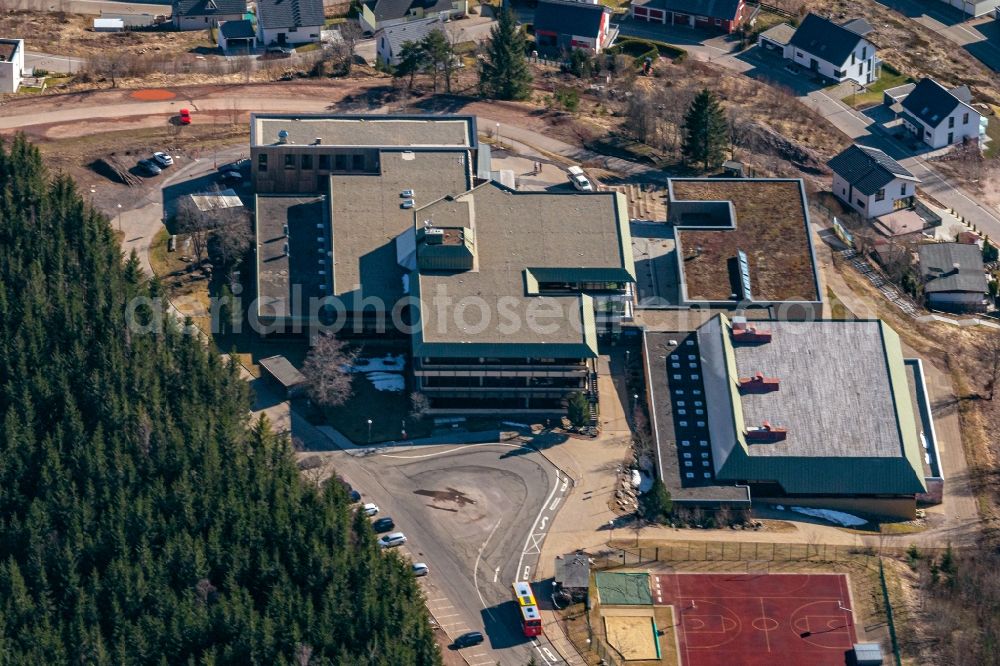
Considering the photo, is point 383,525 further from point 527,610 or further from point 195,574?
point 195,574

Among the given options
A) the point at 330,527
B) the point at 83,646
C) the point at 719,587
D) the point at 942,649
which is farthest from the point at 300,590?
the point at 942,649

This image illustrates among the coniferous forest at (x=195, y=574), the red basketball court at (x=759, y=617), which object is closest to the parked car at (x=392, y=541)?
the coniferous forest at (x=195, y=574)

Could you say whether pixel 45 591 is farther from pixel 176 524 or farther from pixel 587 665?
pixel 587 665

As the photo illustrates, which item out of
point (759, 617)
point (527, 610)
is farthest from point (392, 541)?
point (759, 617)

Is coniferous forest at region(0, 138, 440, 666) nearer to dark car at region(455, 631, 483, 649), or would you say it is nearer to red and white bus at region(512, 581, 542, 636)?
dark car at region(455, 631, 483, 649)

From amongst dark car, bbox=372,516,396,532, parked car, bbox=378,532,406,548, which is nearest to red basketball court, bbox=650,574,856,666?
parked car, bbox=378,532,406,548

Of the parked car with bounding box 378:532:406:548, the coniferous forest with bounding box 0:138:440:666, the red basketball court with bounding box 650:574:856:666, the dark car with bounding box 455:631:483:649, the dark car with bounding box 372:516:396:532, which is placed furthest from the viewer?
the dark car with bounding box 372:516:396:532

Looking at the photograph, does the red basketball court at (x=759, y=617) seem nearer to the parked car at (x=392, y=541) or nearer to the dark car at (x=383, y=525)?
the parked car at (x=392, y=541)
